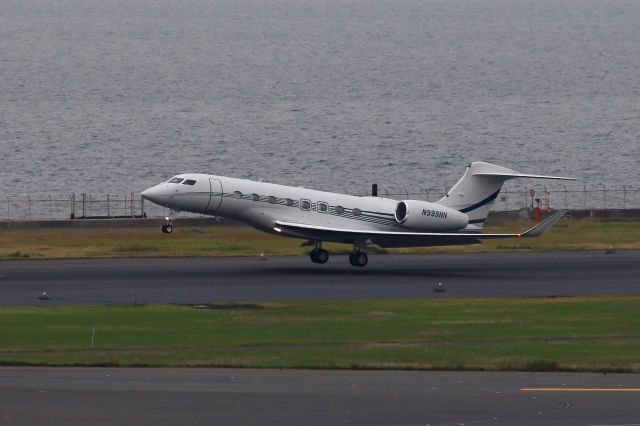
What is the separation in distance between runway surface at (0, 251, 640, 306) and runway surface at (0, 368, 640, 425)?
14697mm

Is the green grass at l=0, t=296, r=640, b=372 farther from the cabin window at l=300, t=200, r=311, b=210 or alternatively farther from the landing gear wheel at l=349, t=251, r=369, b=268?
the cabin window at l=300, t=200, r=311, b=210

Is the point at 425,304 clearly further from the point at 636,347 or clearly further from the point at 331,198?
the point at 331,198

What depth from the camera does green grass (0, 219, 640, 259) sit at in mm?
60094

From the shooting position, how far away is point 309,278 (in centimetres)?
4769

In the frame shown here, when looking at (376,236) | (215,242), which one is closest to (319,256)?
(376,236)

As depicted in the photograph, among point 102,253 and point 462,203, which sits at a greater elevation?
point 462,203

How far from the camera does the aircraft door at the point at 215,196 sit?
5078 cm

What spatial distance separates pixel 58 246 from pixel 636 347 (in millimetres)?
40282

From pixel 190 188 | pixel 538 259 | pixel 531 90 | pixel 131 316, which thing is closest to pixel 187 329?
pixel 131 316

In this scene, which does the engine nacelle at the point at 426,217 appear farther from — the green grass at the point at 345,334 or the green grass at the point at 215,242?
the green grass at the point at 345,334

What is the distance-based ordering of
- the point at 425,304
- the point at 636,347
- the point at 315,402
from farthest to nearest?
1. the point at 425,304
2. the point at 636,347
3. the point at 315,402

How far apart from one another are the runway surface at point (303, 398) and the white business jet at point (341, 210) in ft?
83.4

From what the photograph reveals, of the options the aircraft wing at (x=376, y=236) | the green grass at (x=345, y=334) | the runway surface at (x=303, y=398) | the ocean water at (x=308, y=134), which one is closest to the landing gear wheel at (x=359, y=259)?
the aircraft wing at (x=376, y=236)

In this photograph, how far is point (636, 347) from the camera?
29.8 meters
